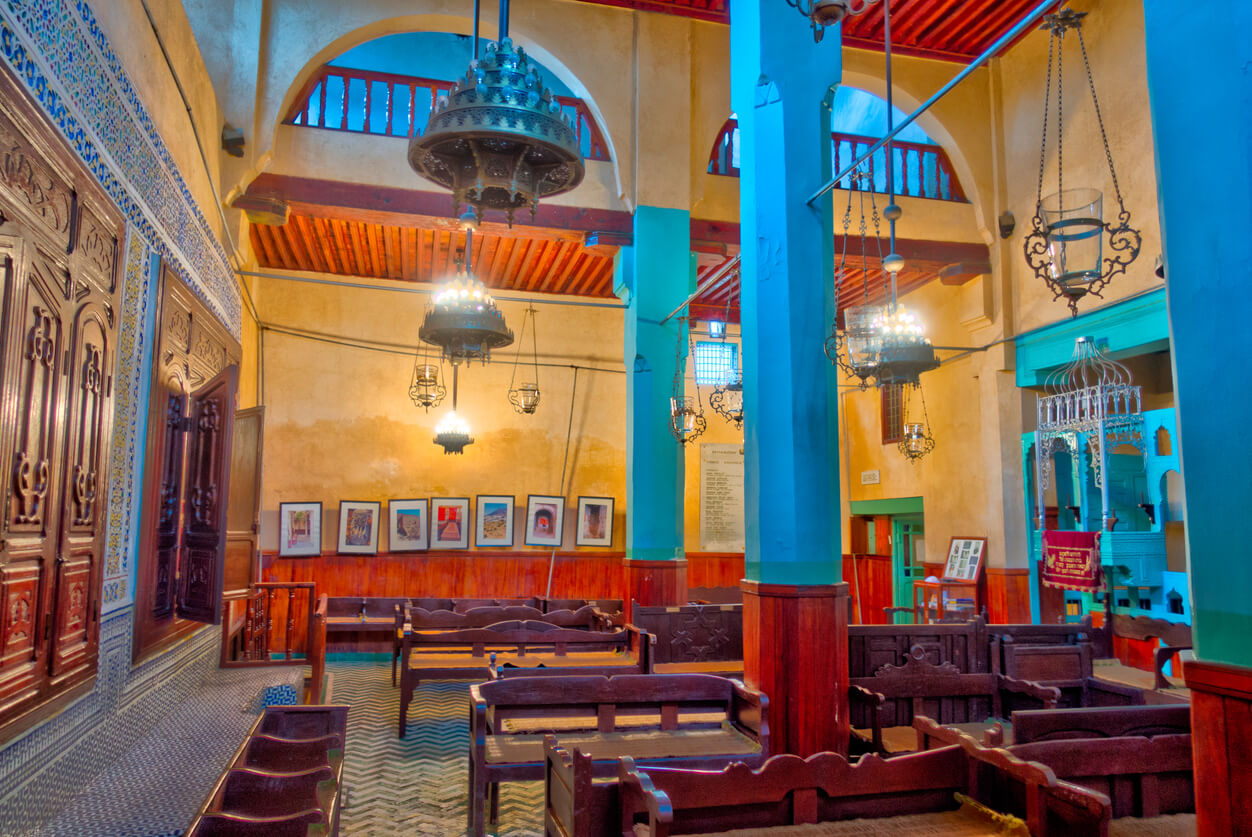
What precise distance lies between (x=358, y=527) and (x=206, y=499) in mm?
5865

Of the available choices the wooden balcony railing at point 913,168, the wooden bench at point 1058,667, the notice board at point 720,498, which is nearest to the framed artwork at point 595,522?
the notice board at point 720,498

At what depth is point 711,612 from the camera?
7605 mm

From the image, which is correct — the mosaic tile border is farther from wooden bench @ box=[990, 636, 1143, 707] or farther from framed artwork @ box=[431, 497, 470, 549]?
framed artwork @ box=[431, 497, 470, 549]

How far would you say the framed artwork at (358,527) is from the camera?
1237cm

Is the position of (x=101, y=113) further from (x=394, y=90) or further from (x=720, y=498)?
(x=720, y=498)

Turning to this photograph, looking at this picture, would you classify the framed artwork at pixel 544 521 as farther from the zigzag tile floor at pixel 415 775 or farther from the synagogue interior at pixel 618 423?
the zigzag tile floor at pixel 415 775

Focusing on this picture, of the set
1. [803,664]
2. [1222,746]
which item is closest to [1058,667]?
[803,664]

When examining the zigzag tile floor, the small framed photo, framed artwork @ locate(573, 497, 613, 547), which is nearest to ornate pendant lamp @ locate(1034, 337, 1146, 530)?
framed artwork @ locate(573, 497, 613, 547)

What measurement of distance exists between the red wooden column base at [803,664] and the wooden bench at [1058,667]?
5.37 feet

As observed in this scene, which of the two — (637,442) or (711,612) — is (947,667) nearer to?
(711,612)

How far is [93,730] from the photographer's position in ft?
13.7

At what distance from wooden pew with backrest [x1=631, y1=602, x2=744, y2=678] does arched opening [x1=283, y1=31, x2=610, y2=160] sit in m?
5.29

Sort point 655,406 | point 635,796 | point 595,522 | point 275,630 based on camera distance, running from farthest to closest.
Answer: point 595,522 → point 275,630 → point 655,406 → point 635,796

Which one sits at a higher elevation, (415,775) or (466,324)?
(466,324)
